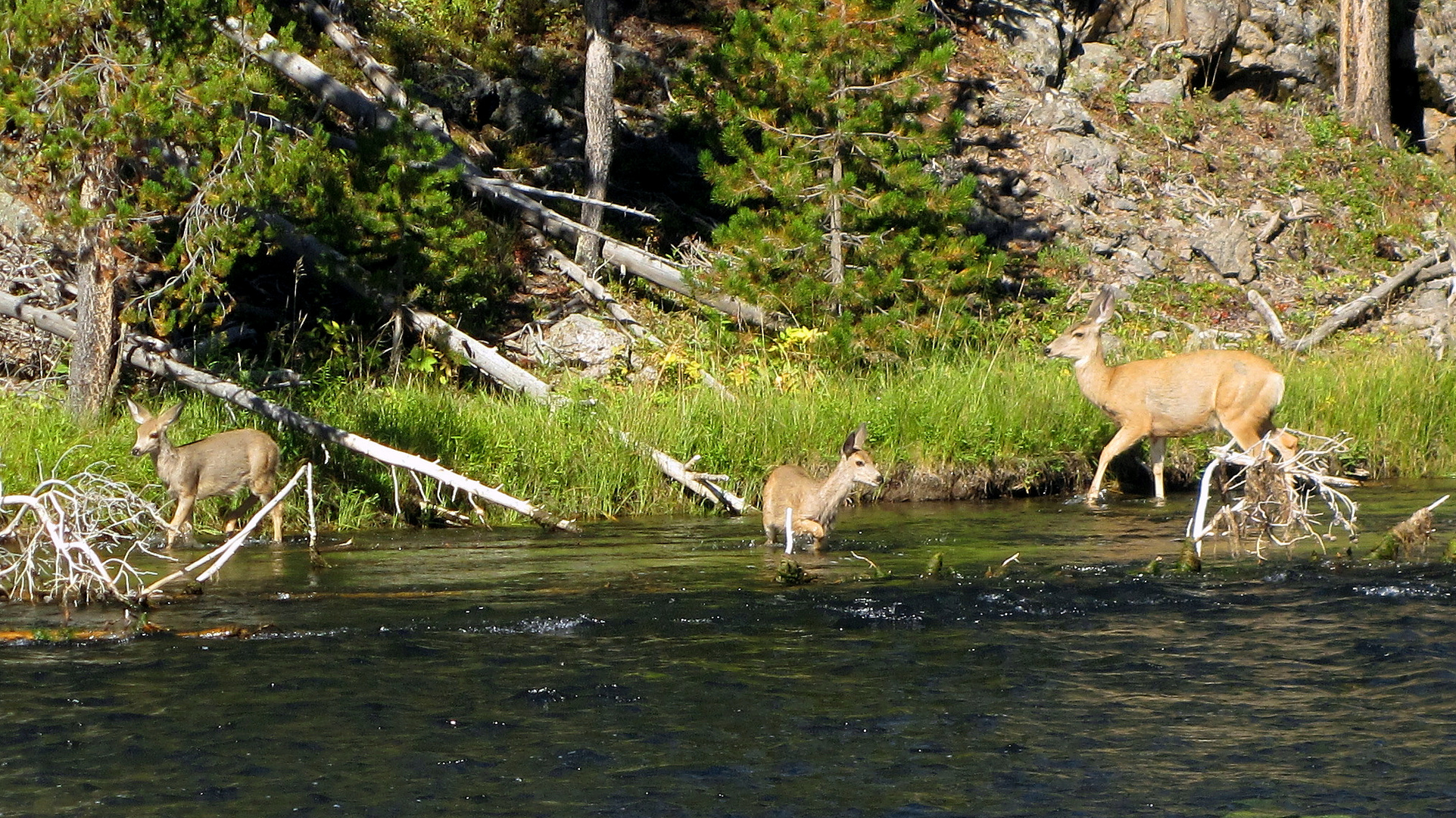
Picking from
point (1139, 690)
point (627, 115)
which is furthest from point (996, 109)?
point (1139, 690)

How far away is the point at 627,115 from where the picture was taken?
22844mm

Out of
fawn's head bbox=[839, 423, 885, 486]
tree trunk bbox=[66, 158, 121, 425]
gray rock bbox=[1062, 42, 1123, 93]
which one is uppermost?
gray rock bbox=[1062, 42, 1123, 93]

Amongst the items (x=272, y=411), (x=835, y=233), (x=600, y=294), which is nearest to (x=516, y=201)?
(x=600, y=294)

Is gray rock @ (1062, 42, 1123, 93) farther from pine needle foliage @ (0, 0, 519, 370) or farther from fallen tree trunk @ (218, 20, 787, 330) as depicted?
pine needle foliage @ (0, 0, 519, 370)

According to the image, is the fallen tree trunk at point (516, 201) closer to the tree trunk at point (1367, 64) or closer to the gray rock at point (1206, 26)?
the gray rock at point (1206, 26)

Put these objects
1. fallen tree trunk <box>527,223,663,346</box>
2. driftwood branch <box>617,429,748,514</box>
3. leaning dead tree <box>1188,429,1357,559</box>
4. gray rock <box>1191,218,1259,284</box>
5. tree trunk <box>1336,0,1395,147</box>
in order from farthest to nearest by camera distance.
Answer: tree trunk <box>1336,0,1395,147</box>
gray rock <box>1191,218,1259,284</box>
fallen tree trunk <box>527,223,663,346</box>
driftwood branch <box>617,429,748,514</box>
leaning dead tree <box>1188,429,1357,559</box>

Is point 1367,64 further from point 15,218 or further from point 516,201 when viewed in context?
point 15,218

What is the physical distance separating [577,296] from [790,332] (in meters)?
2.99

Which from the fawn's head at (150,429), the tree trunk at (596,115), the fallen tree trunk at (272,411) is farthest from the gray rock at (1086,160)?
the fawn's head at (150,429)

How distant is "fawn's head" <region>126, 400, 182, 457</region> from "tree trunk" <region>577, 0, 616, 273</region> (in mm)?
7537

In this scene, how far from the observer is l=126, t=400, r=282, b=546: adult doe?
11977 millimetres

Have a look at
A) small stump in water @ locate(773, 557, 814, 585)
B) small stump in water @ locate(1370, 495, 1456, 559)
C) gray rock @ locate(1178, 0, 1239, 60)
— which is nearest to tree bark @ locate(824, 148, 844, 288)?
small stump in water @ locate(773, 557, 814, 585)

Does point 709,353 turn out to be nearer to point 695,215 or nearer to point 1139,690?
point 695,215

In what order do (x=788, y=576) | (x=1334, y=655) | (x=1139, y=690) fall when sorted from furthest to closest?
(x=788, y=576)
(x=1334, y=655)
(x=1139, y=690)
